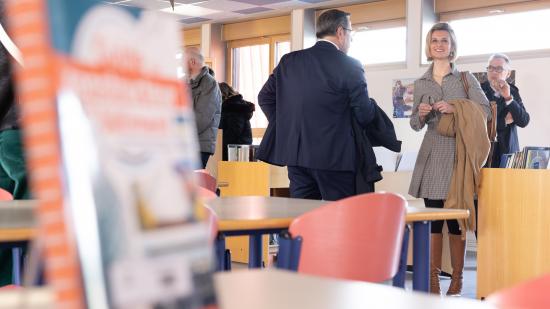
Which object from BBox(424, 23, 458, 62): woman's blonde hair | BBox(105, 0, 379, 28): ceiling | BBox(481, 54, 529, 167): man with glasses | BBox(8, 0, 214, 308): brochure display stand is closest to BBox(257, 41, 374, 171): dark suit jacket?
BBox(424, 23, 458, 62): woman's blonde hair

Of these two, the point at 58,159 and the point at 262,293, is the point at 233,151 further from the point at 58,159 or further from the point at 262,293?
the point at 58,159

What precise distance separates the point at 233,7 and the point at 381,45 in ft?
Result: 6.53

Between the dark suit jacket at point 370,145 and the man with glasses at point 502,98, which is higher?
the man with glasses at point 502,98

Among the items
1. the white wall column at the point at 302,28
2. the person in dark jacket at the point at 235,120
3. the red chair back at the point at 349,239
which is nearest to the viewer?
the red chair back at the point at 349,239

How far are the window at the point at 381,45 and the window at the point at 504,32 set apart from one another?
705 millimetres

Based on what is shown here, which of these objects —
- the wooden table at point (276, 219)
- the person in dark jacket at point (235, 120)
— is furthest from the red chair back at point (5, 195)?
the person in dark jacket at point (235, 120)

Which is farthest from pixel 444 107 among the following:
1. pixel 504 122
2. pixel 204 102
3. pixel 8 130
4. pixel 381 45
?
pixel 381 45

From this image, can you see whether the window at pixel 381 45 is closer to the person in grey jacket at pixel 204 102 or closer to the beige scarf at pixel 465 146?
the person in grey jacket at pixel 204 102

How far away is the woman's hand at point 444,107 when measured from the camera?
13.0ft

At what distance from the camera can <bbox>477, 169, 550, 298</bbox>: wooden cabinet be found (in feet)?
12.9

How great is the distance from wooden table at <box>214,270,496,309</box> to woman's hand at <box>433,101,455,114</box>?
3.14m

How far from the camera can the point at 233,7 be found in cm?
1001

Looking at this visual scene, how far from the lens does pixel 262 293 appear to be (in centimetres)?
83

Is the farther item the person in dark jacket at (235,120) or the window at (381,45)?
the window at (381,45)
